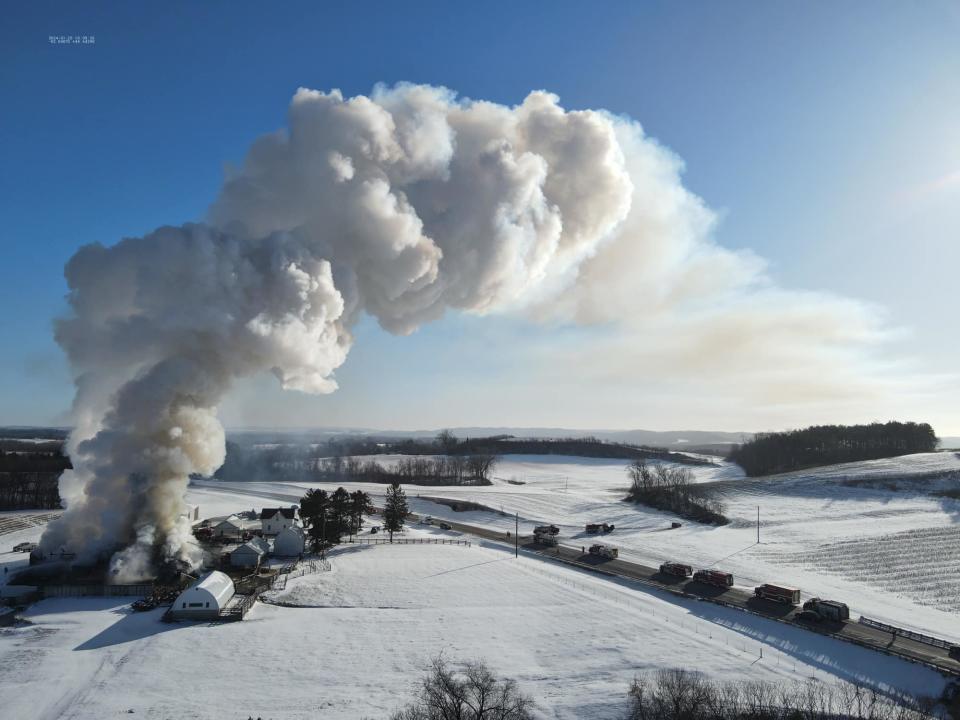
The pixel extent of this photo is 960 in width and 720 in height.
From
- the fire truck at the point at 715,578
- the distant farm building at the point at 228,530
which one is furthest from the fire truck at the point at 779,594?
the distant farm building at the point at 228,530

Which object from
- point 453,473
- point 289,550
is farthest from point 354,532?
point 453,473

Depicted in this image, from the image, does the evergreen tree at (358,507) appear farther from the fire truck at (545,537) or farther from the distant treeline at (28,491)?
the distant treeline at (28,491)

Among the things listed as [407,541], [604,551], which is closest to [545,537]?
[604,551]

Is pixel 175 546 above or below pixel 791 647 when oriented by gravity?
above

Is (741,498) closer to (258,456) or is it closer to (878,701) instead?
(878,701)

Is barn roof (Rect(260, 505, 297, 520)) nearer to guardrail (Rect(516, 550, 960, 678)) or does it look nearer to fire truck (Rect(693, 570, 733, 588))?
guardrail (Rect(516, 550, 960, 678))
